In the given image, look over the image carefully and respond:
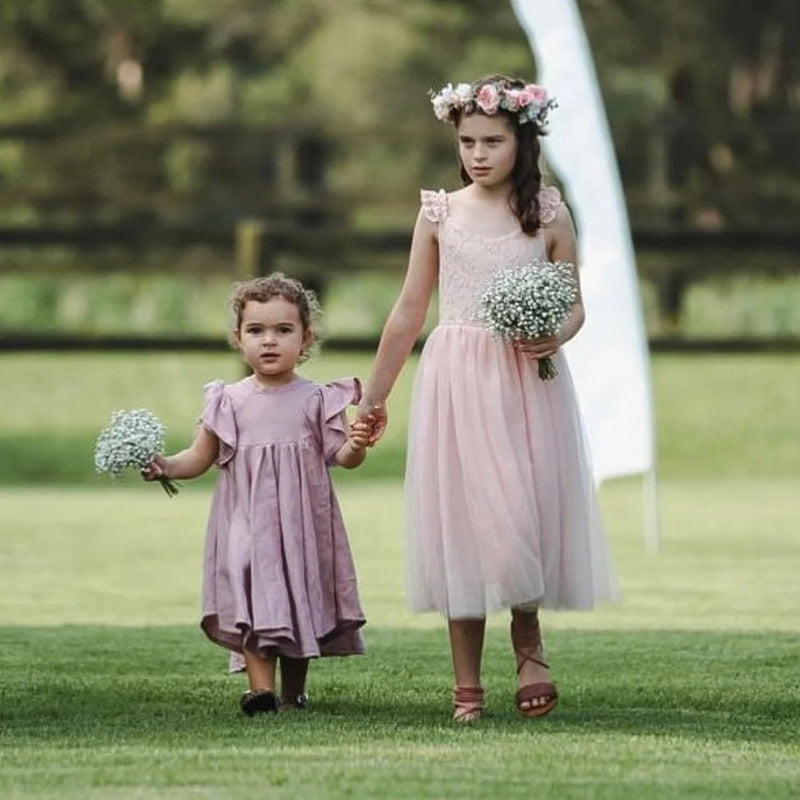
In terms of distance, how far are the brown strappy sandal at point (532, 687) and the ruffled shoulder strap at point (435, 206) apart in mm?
1011

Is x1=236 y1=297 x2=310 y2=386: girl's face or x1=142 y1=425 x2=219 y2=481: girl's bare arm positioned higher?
x1=236 y1=297 x2=310 y2=386: girl's face

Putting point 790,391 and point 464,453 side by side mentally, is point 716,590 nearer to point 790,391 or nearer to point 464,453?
point 464,453

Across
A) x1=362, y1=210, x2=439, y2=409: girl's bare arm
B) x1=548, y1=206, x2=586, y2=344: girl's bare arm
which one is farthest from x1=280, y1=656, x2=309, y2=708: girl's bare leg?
x1=548, y1=206, x2=586, y2=344: girl's bare arm

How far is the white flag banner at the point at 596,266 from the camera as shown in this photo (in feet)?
36.9

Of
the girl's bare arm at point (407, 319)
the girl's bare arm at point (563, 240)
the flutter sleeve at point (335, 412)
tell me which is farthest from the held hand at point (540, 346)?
the flutter sleeve at point (335, 412)

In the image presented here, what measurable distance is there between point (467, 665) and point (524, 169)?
3.99 feet

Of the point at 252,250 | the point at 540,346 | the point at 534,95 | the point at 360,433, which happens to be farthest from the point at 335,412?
the point at 252,250

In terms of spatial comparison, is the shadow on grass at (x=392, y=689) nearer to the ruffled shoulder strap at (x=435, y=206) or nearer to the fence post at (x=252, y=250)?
the ruffled shoulder strap at (x=435, y=206)

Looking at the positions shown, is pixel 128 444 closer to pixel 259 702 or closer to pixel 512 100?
pixel 259 702

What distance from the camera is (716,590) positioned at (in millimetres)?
10125

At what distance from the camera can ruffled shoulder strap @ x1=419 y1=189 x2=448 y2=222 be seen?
6.61 metres

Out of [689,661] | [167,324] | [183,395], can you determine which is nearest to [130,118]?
[167,324]

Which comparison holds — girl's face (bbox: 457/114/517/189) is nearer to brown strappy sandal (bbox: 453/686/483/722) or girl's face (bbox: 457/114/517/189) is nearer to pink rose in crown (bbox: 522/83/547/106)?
pink rose in crown (bbox: 522/83/547/106)

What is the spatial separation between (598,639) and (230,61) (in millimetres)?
30119
